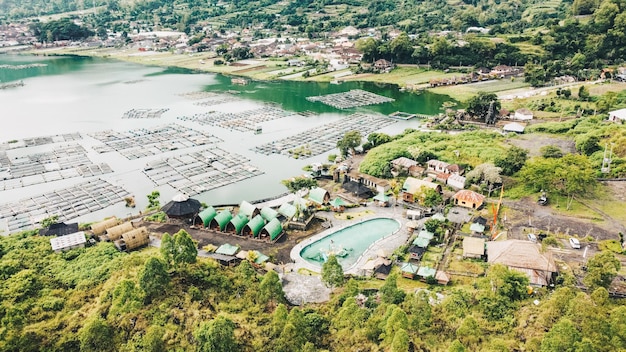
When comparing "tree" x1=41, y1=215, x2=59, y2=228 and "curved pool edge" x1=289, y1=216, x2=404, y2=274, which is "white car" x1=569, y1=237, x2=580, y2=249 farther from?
"tree" x1=41, y1=215, x2=59, y2=228

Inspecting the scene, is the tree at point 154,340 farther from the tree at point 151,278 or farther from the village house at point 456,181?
the village house at point 456,181

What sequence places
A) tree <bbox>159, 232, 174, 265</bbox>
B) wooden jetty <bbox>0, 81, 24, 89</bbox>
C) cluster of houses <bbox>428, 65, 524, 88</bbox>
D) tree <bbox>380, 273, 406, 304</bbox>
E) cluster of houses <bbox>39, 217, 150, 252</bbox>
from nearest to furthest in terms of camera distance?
1. tree <bbox>380, 273, 406, 304</bbox>
2. tree <bbox>159, 232, 174, 265</bbox>
3. cluster of houses <bbox>39, 217, 150, 252</bbox>
4. cluster of houses <bbox>428, 65, 524, 88</bbox>
5. wooden jetty <bbox>0, 81, 24, 89</bbox>

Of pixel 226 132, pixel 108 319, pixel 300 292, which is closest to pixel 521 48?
pixel 226 132

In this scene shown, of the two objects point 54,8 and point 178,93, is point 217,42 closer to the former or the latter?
point 178,93

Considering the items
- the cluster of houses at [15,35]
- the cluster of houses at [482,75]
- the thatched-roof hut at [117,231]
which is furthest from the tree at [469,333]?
the cluster of houses at [15,35]

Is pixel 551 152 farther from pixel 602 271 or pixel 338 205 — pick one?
pixel 602 271

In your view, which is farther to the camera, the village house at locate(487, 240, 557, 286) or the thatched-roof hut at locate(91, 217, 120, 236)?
the thatched-roof hut at locate(91, 217, 120, 236)

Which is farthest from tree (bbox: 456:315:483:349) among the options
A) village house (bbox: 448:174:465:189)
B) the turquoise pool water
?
village house (bbox: 448:174:465:189)
